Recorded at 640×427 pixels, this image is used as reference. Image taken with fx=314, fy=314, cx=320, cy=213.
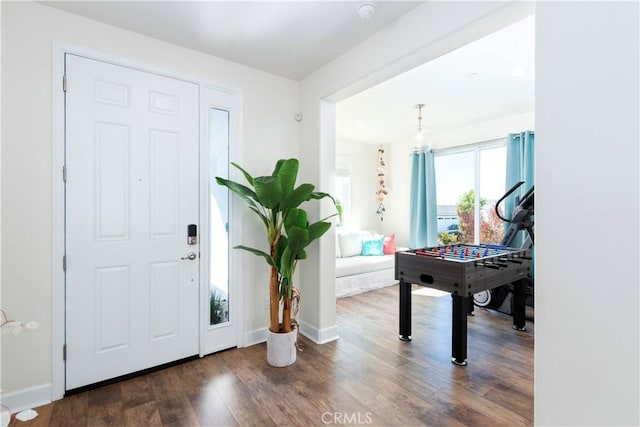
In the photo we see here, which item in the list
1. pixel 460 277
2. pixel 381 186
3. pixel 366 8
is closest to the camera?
pixel 366 8

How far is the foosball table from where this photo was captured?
2496mm

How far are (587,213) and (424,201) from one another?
15.9 feet

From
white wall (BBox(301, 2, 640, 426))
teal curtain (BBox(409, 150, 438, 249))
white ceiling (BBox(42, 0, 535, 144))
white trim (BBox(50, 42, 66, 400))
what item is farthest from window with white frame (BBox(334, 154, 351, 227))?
white wall (BBox(301, 2, 640, 426))

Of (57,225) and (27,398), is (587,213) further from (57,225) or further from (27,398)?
(27,398)

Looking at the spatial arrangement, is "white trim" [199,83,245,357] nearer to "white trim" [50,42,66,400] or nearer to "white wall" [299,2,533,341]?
"white wall" [299,2,533,341]

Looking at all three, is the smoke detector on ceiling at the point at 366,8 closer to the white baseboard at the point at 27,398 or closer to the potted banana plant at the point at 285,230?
the potted banana plant at the point at 285,230

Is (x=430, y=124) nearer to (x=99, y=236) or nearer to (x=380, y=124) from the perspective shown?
(x=380, y=124)

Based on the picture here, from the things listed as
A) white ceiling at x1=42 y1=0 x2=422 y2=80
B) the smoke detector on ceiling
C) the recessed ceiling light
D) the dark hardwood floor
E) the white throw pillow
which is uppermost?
the recessed ceiling light

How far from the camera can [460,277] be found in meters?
2.46

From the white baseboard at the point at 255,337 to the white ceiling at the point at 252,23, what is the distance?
2473mm

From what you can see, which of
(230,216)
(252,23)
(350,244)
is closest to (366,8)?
(252,23)

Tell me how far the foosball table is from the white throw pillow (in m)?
2.04

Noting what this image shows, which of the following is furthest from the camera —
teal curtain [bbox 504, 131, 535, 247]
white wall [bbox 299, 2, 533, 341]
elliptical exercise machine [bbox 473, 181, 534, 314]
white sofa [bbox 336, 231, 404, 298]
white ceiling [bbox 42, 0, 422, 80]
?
white sofa [bbox 336, 231, 404, 298]

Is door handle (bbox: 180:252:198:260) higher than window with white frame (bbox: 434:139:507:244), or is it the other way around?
window with white frame (bbox: 434:139:507:244)
